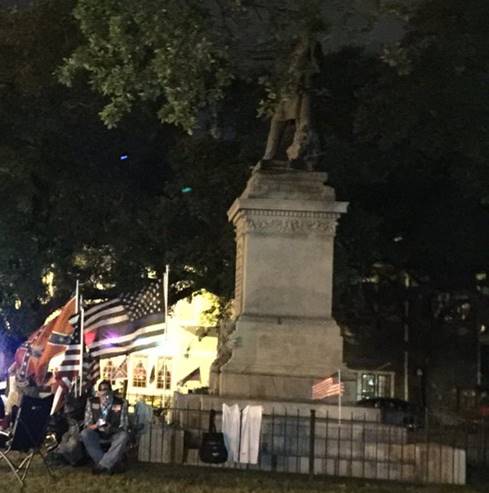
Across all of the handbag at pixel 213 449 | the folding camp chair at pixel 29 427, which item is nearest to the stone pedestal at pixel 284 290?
the handbag at pixel 213 449

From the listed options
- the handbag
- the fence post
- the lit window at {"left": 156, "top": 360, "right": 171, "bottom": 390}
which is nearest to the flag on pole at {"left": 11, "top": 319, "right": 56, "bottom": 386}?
the lit window at {"left": 156, "top": 360, "right": 171, "bottom": 390}

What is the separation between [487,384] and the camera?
4431 centimetres

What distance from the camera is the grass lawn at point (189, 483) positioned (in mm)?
10930

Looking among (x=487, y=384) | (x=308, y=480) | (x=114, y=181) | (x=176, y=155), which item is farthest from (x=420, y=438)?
(x=487, y=384)

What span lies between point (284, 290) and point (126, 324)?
3449mm

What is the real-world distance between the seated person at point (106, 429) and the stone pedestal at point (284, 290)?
1991mm

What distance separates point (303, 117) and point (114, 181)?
1149cm

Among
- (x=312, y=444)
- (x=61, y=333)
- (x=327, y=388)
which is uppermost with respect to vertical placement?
(x=61, y=333)

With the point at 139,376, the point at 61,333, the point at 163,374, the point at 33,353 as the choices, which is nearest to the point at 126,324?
the point at 61,333

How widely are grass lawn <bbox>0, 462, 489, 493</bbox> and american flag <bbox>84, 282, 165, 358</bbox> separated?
3.55m

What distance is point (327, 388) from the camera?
12.6m

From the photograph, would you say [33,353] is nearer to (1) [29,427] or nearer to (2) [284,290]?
(2) [284,290]

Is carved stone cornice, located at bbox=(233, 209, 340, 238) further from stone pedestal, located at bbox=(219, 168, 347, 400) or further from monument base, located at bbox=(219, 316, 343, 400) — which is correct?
monument base, located at bbox=(219, 316, 343, 400)

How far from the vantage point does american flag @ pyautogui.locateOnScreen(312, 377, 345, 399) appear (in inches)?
486
